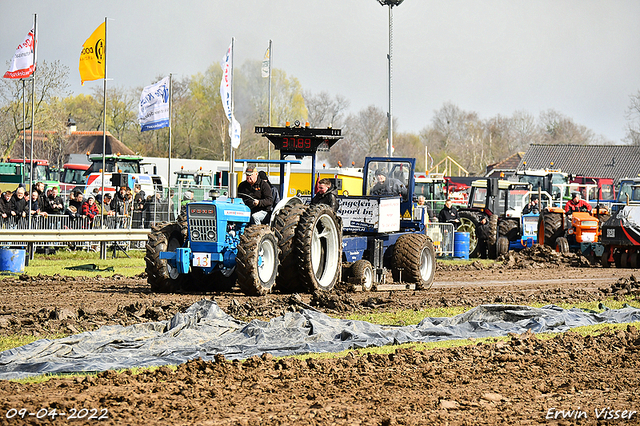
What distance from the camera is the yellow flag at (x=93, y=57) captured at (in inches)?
830

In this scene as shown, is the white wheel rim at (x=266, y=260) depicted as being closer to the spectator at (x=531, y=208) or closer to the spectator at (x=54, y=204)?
the spectator at (x=54, y=204)

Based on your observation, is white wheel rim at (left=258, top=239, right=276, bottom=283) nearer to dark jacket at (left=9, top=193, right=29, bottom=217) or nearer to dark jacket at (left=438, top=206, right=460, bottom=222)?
dark jacket at (left=9, top=193, right=29, bottom=217)

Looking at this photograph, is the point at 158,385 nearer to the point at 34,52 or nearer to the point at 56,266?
the point at 56,266

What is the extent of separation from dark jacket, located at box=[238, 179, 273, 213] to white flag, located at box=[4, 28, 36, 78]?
965 cm

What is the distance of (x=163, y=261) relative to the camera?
41.1 feet

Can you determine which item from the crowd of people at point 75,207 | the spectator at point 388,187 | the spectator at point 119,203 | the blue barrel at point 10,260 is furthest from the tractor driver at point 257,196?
the spectator at point 119,203

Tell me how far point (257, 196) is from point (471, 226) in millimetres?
12750

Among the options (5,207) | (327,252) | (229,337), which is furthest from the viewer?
(5,207)

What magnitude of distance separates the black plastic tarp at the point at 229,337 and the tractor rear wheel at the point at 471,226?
13710 mm

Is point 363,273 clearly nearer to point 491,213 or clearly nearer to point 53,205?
point 53,205

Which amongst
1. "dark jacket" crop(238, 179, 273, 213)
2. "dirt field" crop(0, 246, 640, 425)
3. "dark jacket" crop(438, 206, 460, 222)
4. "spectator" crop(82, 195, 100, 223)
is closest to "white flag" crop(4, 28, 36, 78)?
"spectator" crop(82, 195, 100, 223)

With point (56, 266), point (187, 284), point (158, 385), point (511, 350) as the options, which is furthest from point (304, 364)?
point (56, 266)

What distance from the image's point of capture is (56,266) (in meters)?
17.7

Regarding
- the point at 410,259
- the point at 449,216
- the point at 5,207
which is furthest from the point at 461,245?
the point at 5,207
